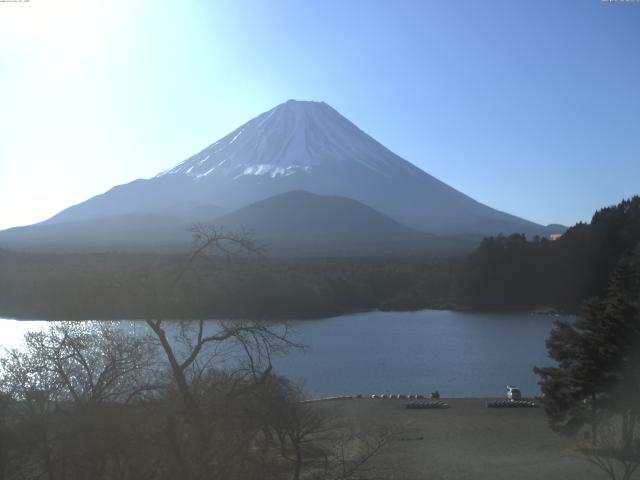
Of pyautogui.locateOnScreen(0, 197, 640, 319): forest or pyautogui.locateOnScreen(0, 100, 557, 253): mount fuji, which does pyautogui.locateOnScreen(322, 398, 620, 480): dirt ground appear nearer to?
pyautogui.locateOnScreen(0, 197, 640, 319): forest

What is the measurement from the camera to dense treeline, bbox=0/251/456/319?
451cm

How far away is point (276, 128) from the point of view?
78.5 meters

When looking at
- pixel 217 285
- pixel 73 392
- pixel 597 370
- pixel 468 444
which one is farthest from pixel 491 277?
pixel 73 392

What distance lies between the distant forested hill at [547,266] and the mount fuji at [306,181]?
2640 cm

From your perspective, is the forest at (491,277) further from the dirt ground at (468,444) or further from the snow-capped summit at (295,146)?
the snow-capped summit at (295,146)

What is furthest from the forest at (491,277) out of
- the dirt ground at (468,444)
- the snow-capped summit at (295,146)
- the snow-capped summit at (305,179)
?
the snow-capped summit at (295,146)

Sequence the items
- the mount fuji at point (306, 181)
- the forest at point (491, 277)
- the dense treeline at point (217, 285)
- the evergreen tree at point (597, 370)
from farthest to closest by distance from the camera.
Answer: the mount fuji at point (306, 181) < the forest at point (491, 277) < the evergreen tree at point (597, 370) < the dense treeline at point (217, 285)

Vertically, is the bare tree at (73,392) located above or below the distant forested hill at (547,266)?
below

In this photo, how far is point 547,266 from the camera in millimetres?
37406

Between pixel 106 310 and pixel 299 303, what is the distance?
997 inches

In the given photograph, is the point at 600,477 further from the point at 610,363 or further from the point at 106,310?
the point at 106,310

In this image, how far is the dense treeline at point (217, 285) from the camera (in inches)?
178

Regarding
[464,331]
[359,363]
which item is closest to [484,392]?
A: [359,363]

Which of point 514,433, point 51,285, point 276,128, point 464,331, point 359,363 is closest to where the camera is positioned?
point 51,285
